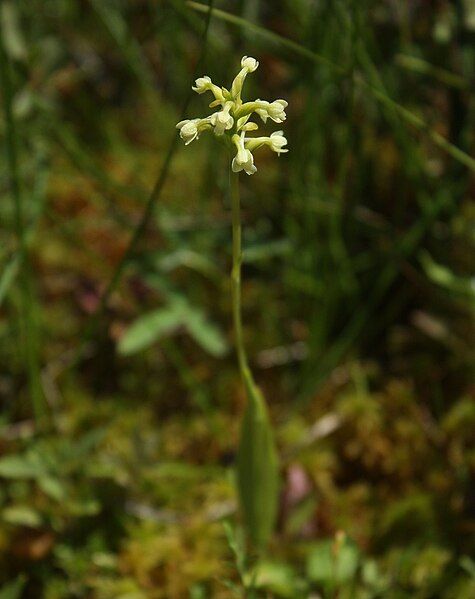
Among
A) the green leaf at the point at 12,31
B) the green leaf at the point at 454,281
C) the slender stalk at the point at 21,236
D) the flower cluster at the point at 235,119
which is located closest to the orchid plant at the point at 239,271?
the flower cluster at the point at 235,119

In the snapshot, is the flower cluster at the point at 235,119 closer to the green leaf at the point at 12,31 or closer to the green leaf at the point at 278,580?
the green leaf at the point at 278,580

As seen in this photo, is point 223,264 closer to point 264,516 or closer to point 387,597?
point 264,516

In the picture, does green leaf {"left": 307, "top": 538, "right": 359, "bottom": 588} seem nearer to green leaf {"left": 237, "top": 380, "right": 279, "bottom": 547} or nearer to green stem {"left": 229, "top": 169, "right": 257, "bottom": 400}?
green leaf {"left": 237, "top": 380, "right": 279, "bottom": 547}

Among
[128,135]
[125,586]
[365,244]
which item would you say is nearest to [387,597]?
[125,586]

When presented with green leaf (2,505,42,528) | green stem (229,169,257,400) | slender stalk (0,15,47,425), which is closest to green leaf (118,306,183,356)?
slender stalk (0,15,47,425)

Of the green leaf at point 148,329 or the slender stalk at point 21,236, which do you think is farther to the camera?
the green leaf at point 148,329

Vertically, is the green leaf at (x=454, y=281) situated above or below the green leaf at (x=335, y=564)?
above

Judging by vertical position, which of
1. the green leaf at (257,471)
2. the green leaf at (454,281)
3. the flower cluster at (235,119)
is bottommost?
the green leaf at (257,471)
